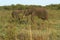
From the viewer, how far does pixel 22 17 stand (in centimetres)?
1570

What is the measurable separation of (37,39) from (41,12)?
30.5 ft

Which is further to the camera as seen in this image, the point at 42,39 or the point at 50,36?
the point at 50,36

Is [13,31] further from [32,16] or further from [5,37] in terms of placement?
[32,16]

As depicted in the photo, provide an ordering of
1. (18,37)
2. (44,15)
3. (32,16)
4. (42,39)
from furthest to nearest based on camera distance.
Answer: (44,15) < (32,16) < (18,37) < (42,39)

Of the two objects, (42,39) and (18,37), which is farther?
(18,37)

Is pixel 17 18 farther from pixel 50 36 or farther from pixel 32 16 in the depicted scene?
pixel 50 36

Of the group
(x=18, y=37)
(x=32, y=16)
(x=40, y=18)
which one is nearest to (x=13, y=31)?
(x=18, y=37)

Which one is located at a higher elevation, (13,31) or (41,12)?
(13,31)

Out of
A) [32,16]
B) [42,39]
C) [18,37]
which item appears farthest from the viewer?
[32,16]

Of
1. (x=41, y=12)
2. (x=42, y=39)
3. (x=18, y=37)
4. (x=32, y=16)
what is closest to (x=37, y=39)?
(x=42, y=39)

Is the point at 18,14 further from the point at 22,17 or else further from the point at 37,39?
the point at 37,39

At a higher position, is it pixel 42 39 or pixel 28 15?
pixel 42 39

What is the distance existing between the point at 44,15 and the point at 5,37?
360 inches

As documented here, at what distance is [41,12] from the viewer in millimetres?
15820
